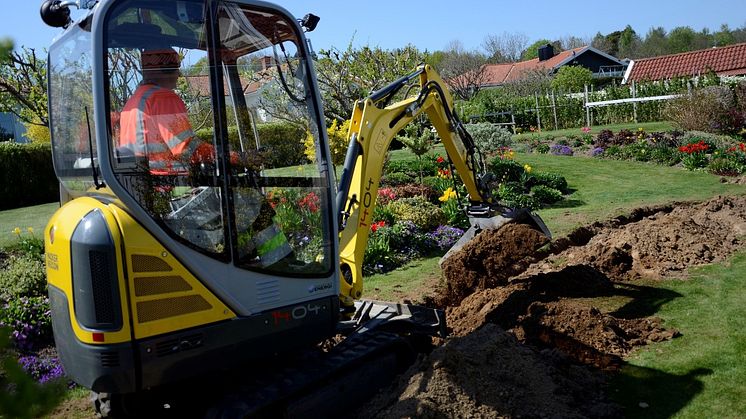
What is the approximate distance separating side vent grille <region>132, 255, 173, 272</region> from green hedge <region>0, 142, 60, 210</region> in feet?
56.4

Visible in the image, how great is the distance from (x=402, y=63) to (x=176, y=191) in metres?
15.4

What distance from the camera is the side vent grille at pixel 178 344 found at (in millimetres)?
3664

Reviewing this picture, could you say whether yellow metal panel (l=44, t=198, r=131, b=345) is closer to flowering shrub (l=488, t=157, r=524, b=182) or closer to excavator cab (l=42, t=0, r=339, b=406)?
excavator cab (l=42, t=0, r=339, b=406)

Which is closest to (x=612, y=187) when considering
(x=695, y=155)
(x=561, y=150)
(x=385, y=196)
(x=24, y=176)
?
(x=695, y=155)

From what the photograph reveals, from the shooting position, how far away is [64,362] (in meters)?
3.83

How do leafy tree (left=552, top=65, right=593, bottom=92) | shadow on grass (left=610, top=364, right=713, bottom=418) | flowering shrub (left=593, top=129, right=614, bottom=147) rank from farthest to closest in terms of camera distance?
leafy tree (left=552, top=65, right=593, bottom=92), flowering shrub (left=593, top=129, right=614, bottom=147), shadow on grass (left=610, top=364, right=713, bottom=418)

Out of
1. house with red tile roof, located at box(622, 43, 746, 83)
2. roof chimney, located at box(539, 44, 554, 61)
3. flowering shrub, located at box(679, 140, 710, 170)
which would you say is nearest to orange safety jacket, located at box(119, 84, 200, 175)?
flowering shrub, located at box(679, 140, 710, 170)

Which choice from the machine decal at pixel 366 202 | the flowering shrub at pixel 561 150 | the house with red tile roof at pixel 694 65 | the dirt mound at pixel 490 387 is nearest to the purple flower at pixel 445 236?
the machine decal at pixel 366 202

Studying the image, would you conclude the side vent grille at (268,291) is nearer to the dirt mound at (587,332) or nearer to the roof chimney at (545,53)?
the dirt mound at (587,332)

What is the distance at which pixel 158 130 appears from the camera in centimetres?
384

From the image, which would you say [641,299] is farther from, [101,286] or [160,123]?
[101,286]

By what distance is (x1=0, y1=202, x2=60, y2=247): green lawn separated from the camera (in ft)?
38.5

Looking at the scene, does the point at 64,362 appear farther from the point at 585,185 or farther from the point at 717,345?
the point at 585,185

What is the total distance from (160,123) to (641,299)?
5.42m
